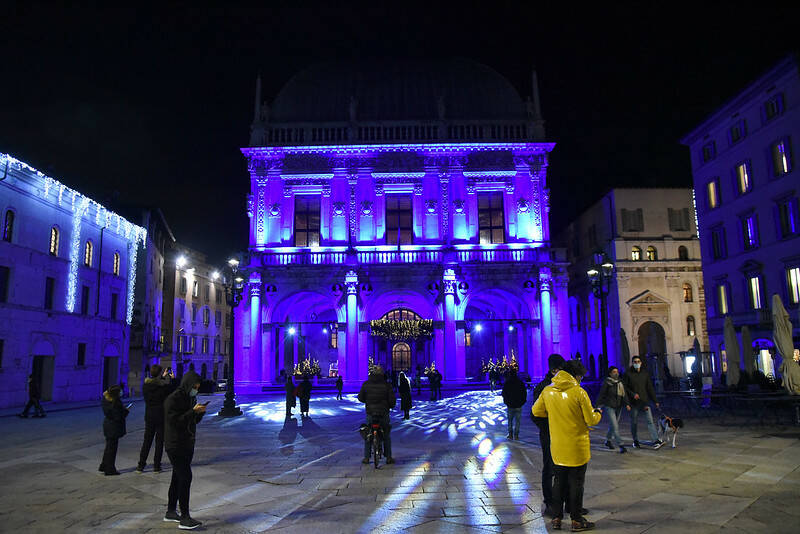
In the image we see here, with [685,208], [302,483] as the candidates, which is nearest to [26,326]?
[302,483]

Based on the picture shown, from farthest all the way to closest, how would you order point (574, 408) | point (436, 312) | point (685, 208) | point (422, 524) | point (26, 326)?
point (685, 208) < point (436, 312) < point (26, 326) < point (422, 524) < point (574, 408)

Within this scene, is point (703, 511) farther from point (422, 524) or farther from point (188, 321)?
point (188, 321)

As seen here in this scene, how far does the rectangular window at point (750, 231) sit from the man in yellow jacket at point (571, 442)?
30.1 metres

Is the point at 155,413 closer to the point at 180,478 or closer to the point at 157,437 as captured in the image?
the point at 157,437

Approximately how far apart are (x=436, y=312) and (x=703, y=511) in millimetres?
28893

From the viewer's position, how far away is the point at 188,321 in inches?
2109

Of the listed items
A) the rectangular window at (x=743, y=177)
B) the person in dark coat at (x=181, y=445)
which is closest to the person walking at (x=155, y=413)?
the person in dark coat at (x=181, y=445)

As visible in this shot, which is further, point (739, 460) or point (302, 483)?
point (739, 460)

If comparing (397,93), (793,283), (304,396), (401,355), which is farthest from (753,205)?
(304,396)

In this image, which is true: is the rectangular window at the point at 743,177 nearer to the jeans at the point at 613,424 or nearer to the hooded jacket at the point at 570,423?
the jeans at the point at 613,424

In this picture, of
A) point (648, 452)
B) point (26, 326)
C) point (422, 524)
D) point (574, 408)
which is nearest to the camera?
point (574, 408)

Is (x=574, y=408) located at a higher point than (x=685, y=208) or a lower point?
lower

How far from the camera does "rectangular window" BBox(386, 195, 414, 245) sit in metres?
38.1

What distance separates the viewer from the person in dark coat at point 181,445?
21.9 feet
